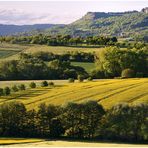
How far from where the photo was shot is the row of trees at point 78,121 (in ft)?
205

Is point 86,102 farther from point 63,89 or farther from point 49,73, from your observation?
point 49,73

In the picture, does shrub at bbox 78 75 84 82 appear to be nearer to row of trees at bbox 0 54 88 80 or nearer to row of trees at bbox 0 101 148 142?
row of trees at bbox 0 54 88 80

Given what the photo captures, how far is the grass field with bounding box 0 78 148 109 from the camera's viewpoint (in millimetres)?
79562

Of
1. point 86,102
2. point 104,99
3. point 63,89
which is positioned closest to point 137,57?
point 63,89

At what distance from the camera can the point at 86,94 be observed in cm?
8712

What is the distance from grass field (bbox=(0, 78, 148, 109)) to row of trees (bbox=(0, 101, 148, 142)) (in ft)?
25.5

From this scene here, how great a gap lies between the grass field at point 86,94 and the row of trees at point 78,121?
25.5ft

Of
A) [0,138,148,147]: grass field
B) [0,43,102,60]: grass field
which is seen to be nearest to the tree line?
[0,43,102,60]: grass field

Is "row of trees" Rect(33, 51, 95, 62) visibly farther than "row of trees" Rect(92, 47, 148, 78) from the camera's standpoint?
Yes

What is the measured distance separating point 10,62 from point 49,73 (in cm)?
1168

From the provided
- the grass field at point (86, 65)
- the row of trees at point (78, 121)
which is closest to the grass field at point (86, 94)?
the row of trees at point (78, 121)

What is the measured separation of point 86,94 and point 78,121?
2151cm

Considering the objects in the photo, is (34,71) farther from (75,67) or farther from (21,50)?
(21,50)

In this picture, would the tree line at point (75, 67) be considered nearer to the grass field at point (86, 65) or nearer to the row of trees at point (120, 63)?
the row of trees at point (120, 63)
